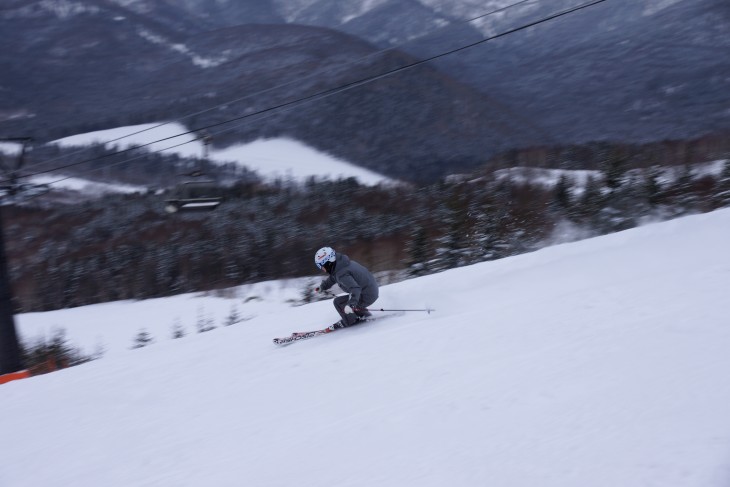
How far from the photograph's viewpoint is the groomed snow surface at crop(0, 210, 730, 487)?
4.57m

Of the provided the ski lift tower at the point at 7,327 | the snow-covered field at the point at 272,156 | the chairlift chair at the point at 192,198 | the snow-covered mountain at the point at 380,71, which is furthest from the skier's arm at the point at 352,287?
the snow-covered field at the point at 272,156

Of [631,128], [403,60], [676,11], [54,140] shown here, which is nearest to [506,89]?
[403,60]

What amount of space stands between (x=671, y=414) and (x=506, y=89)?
79.7m

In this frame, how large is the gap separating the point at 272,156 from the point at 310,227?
36.4 metres

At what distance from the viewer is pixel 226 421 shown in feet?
21.0

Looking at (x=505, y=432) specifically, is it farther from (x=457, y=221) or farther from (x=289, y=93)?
(x=289, y=93)

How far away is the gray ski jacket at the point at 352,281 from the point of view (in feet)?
29.2

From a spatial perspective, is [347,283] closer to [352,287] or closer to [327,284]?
[352,287]

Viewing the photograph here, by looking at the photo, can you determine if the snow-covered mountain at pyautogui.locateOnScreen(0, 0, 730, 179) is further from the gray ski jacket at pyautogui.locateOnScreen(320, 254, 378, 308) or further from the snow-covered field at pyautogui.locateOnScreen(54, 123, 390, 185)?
the gray ski jacket at pyautogui.locateOnScreen(320, 254, 378, 308)

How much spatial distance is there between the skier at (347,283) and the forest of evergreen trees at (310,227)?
15.4 ft

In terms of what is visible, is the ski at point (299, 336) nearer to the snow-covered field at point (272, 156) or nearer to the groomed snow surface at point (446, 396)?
the groomed snow surface at point (446, 396)

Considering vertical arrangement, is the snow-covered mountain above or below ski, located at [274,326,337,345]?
above

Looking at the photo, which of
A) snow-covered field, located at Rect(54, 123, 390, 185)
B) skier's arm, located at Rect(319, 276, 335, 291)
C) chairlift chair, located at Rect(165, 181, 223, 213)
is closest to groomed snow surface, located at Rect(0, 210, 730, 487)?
skier's arm, located at Rect(319, 276, 335, 291)

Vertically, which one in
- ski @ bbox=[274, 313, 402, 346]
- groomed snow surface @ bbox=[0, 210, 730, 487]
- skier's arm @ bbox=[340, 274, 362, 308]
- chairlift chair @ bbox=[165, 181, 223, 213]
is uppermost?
chairlift chair @ bbox=[165, 181, 223, 213]
